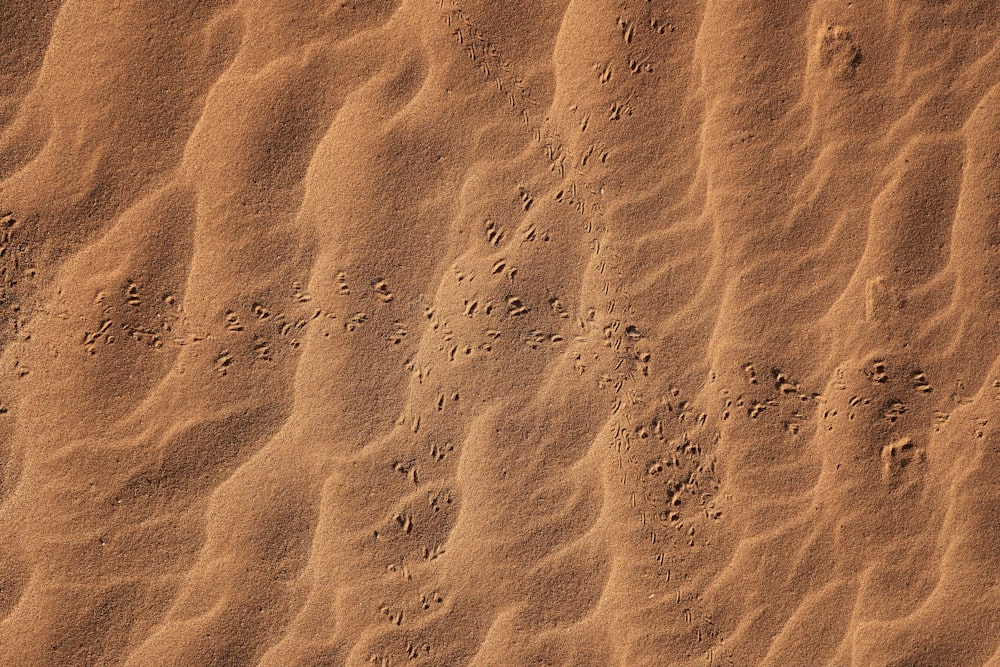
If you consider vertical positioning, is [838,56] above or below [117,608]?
above

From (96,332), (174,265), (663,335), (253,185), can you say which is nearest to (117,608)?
(96,332)

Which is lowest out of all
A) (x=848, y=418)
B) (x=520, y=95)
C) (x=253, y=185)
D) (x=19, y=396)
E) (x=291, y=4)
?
(x=19, y=396)

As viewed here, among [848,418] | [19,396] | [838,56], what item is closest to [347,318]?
[19,396]

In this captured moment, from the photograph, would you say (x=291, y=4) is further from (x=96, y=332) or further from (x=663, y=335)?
(x=663, y=335)

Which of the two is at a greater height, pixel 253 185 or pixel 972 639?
pixel 253 185

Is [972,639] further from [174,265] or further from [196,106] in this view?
[196,106]

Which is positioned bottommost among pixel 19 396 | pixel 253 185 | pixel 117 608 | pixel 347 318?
pixel 117 608
